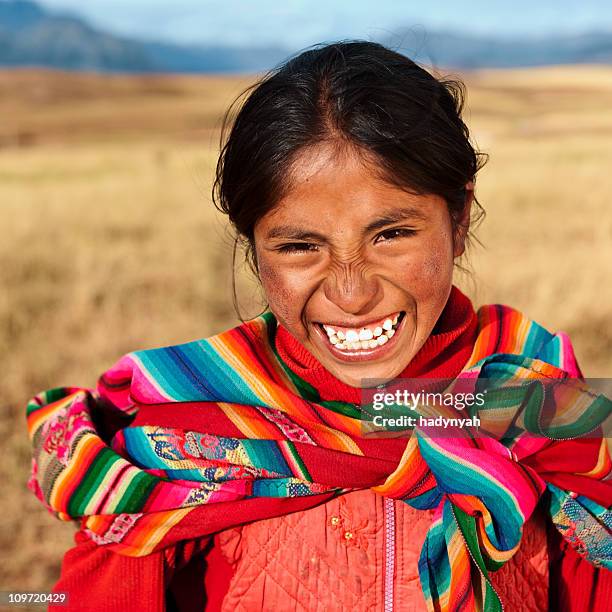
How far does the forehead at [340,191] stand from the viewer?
1.58m

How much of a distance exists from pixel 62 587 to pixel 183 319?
14.1 feet

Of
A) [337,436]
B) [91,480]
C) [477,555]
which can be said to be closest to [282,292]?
[337,436]

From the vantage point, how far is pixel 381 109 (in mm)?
1646

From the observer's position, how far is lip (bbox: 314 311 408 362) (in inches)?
67.6

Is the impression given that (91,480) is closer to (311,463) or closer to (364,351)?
(311,463)

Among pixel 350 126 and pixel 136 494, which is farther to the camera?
pixel 136 494

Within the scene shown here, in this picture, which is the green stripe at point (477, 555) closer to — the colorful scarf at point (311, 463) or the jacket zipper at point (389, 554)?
the colorful scarf at point (311, 463)

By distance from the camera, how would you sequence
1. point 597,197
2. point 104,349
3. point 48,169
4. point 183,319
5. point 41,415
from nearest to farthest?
point 41,415, point 104,349, point 183,319, point 597,197, point 48,169

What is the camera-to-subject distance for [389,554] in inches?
69.1

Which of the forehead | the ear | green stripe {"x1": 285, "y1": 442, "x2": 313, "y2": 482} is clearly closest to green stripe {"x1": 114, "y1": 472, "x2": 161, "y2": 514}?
green stripe {"x1": 285, "y1": 442, "x2": 313, "y2": 482}

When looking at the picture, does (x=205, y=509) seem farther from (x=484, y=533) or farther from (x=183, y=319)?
(x=183, y=319)

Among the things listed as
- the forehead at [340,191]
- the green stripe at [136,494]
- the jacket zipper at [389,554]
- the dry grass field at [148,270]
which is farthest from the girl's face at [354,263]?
the dry grass field at [148,270]

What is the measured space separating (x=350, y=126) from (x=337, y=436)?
668mm

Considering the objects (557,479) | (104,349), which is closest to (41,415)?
(557,479)
